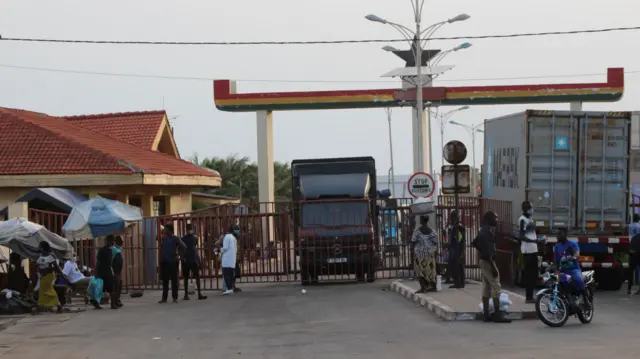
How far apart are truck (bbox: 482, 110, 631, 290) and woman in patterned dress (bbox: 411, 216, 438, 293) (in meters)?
3.22

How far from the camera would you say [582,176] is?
2264 cm

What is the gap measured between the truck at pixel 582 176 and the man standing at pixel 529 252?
337cm

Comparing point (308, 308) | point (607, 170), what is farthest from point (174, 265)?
point (607, 170)

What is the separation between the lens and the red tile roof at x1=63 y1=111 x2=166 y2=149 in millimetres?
38250

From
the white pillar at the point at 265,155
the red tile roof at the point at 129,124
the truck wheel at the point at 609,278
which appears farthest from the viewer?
the white pillar at the point at 265,155

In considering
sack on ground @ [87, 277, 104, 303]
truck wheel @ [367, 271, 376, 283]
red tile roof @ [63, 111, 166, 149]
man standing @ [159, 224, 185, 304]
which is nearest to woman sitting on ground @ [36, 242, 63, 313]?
sack on ground @ [87, 277, 104, 303]

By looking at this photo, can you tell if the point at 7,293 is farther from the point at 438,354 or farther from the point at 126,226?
the point at 438,354

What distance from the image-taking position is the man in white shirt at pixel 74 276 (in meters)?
21.8

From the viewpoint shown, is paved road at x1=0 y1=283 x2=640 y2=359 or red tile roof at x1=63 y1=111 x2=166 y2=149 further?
red tile roof at x1=63 y1=111 x2=166 y2=149

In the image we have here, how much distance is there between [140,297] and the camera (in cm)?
2506

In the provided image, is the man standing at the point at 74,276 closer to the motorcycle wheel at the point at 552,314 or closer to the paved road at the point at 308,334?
the paved road at the point at 308,334

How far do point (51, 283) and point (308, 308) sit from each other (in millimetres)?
5487

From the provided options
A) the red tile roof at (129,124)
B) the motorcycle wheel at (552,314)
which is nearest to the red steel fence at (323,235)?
the motorcycle wheel at (552,314)

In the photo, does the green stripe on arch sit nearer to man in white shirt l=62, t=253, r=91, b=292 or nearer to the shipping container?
the shipping container
